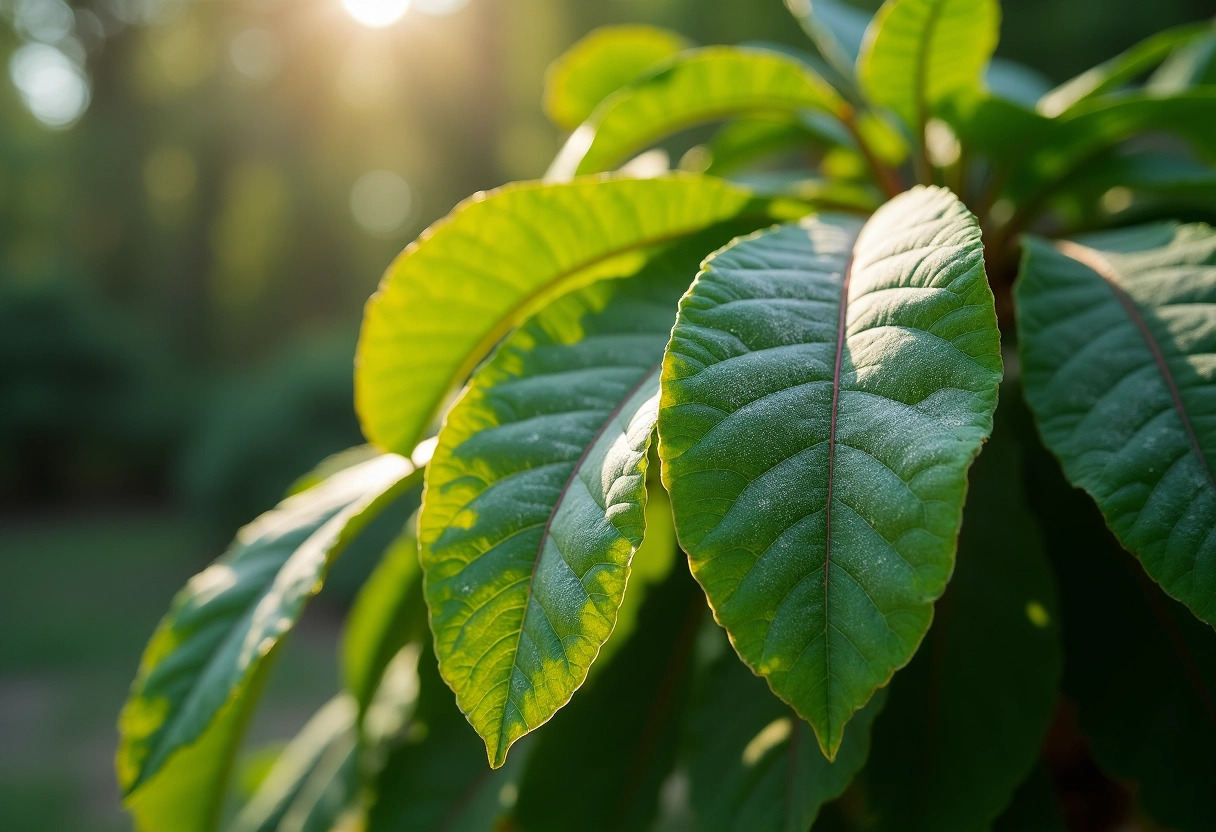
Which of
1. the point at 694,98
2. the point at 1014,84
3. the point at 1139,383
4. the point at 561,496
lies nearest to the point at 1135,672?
the point at 1139,383

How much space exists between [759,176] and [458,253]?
54 centimetres

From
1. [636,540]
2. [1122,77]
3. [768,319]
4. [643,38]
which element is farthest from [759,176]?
[636,540]

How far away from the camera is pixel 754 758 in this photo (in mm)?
709

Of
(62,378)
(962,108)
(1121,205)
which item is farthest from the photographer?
(62,378)

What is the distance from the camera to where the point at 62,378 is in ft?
29.7

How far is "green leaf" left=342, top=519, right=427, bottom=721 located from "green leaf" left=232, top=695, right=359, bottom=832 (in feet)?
0.37

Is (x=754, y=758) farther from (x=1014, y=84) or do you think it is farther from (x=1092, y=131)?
(x=1014, y=84)

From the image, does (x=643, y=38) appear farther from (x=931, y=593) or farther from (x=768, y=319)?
(x=931, y=593)

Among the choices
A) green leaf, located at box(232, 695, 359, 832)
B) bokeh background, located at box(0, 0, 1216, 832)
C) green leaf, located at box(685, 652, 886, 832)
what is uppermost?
green leaf, located at box(685, 652, 886, 832)

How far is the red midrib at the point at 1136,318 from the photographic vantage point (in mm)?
521

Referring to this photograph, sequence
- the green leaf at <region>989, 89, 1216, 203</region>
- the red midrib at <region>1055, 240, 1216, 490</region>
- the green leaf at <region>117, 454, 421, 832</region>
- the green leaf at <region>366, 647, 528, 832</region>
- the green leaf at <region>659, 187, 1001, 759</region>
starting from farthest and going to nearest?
the green leaf at <region>366, 647, 528, 832</region> → the green leaf at <region>989, 89, 1216, 203</region> → the green leaf at <region>117, 454, 421, 832</region> → the red midrib at <region>1055, 240, 1216, 490</region> → the green leaf at <region>659, 187, 1001, 759</region>

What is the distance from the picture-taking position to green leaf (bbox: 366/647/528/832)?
0.87 m

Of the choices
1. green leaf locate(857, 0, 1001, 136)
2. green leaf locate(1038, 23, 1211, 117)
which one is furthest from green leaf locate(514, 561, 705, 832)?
green leaf locate(1038, 23, 1211, 117)

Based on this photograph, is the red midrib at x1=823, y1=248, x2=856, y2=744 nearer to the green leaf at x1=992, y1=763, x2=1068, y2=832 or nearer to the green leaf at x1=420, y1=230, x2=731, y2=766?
the green leaf at x1=420, y1=230, x2=731, y2=766
